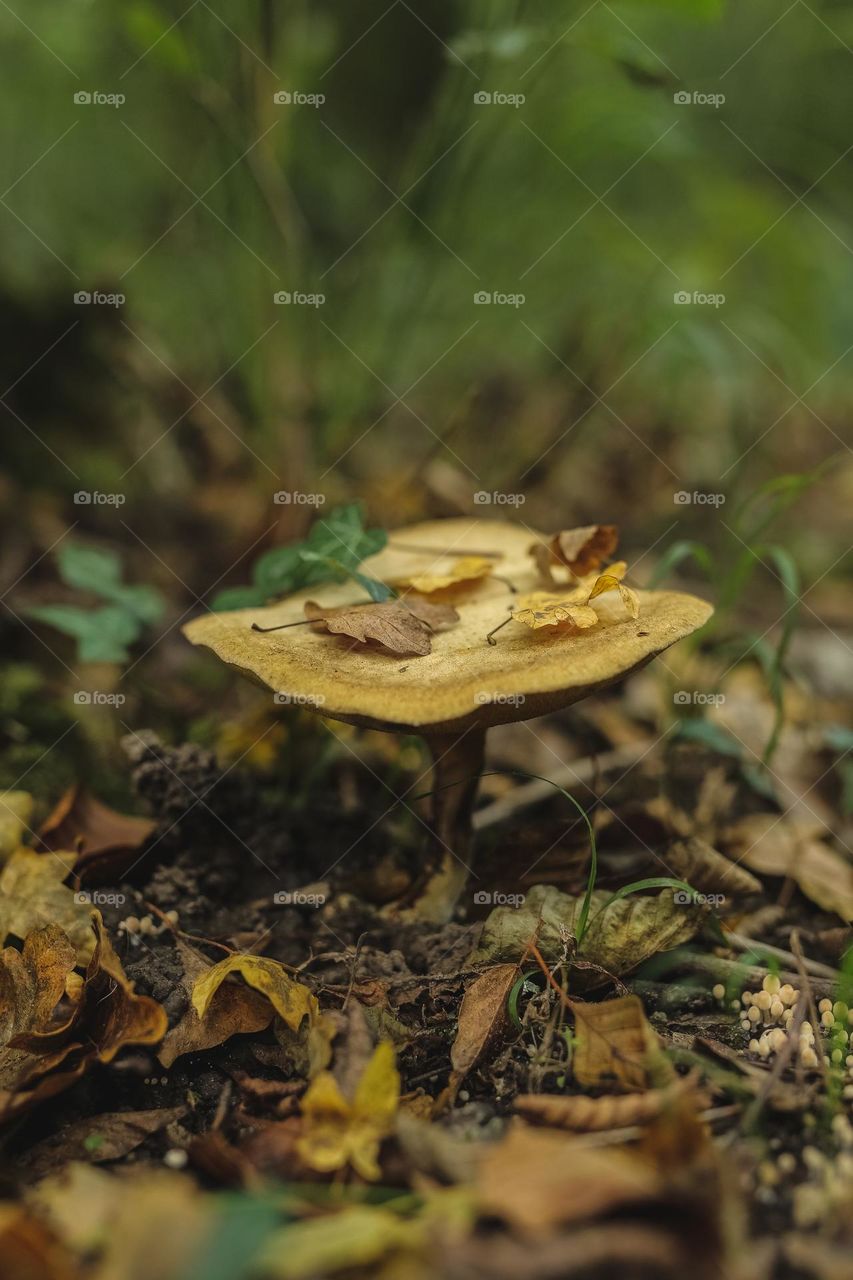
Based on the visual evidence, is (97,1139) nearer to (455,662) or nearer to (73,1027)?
(73,1027)

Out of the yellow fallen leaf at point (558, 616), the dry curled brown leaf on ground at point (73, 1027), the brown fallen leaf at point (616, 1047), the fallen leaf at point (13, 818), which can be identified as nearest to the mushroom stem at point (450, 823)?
the yellow fallen leaf at point (558, 616)

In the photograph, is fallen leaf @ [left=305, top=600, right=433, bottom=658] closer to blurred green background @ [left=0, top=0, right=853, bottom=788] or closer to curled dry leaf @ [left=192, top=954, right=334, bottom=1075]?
curled dry leaf @ [left=192, top=954, right=334, bottom=1075]

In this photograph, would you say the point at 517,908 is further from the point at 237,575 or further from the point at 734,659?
the point at 237,575

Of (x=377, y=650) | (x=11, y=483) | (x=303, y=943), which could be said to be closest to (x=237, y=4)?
(x=11, y=483)

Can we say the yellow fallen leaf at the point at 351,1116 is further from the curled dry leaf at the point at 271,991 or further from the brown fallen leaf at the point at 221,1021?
the brown fallen leaf at the point at 221,1021

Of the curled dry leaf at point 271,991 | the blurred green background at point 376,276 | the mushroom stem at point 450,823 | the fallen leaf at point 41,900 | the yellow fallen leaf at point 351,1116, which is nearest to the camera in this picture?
the yellow fallen leaf at point 351,1116
